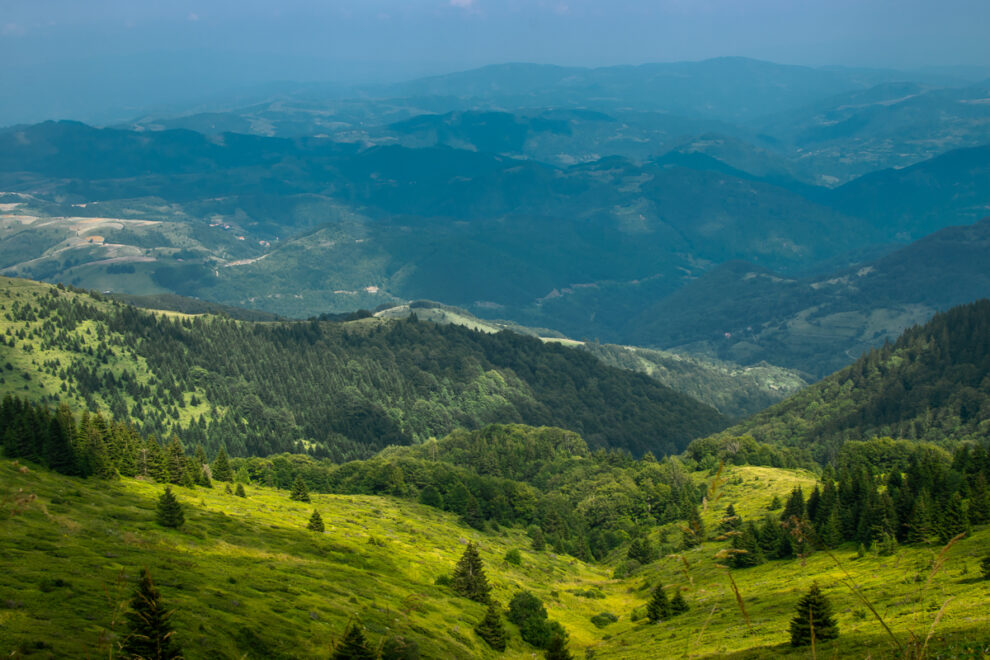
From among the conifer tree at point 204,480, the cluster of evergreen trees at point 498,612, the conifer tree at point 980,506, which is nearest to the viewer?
the cluster of evergreen trees at point 498,612

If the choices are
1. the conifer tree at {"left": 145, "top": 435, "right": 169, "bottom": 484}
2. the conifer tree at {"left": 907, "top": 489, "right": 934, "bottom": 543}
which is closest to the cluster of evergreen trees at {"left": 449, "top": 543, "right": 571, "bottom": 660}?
the conifer tree at {"left": 907, "top": 489, "right": 934, "bottom": 543}

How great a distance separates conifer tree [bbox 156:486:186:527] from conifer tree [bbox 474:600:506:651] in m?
38.2

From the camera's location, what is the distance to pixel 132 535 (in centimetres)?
7856

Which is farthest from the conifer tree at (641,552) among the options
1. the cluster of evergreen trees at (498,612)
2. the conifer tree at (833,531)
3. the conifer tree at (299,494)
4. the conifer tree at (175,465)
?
the conifer tree at (175,465)

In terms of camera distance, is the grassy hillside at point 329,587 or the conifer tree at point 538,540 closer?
the grassy hillside at point 329,587

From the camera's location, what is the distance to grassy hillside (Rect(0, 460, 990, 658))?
167 ft

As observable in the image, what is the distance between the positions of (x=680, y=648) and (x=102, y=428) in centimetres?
9474

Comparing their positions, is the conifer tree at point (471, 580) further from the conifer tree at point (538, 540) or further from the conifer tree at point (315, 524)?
the conifer tree at point (538, 540)

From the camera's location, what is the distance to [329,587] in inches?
3157

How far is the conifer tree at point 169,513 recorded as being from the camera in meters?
87.5

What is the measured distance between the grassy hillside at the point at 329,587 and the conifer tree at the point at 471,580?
4465 mm

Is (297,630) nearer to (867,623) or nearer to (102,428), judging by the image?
(867,623)

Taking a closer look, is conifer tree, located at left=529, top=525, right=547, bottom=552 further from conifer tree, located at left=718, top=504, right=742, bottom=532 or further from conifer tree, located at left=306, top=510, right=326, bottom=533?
conifer tree, located at left=306, top=510, right=326, bottom=533

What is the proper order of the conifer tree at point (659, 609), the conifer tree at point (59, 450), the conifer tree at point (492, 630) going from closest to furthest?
the conifer tree at point (492, 630) → the conifer tree at point (659, 609) → the conifer tree at point (59, 450)
